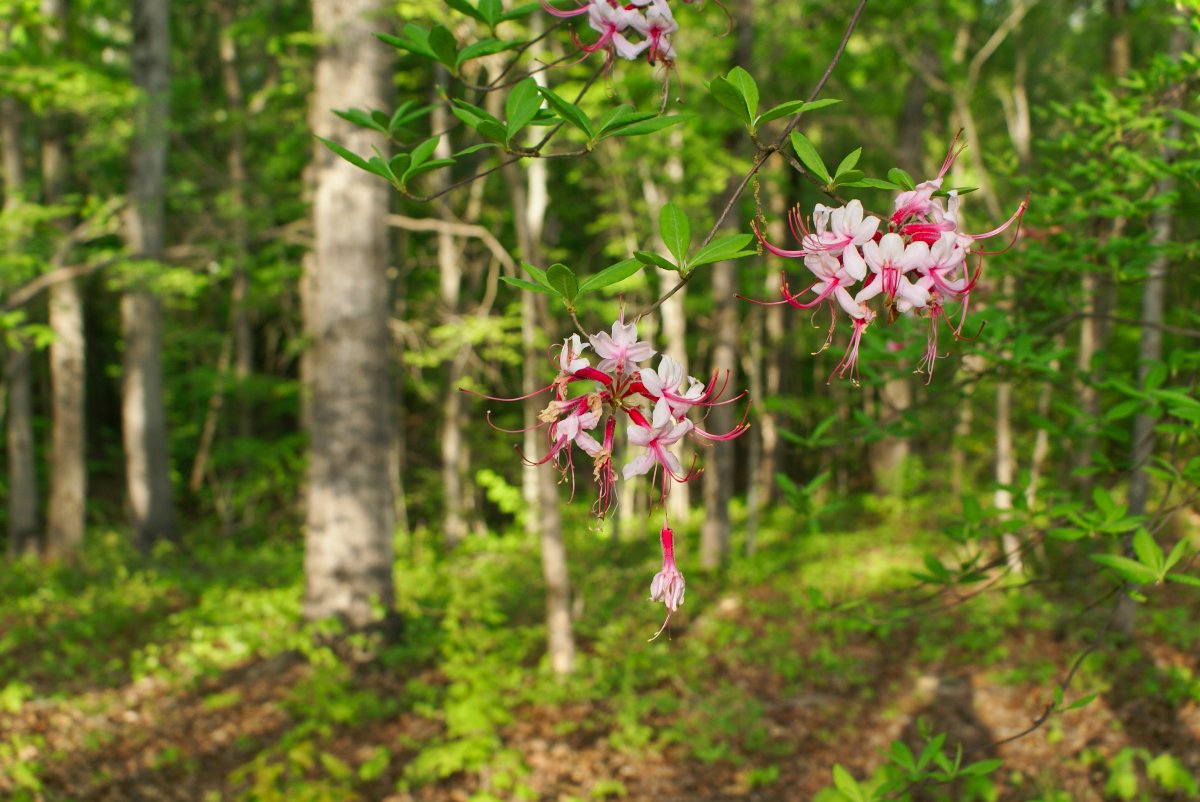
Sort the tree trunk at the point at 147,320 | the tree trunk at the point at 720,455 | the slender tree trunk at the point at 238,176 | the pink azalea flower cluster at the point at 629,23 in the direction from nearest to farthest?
1. the pink azalea flower cluster at the point at 629,23
2. the tree trunk at the point at 720,455
3. the tree trunk at the point at 147,320
4. the slender tree trunk at the point at 238,176

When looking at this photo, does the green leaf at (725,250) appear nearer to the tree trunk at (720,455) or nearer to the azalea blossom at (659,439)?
the azalea blossom at (659,439)

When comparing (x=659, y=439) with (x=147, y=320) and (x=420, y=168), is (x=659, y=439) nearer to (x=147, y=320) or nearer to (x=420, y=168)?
(x=420, y=168)

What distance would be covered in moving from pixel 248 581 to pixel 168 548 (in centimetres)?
224

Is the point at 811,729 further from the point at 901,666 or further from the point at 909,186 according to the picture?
the point at 909,186

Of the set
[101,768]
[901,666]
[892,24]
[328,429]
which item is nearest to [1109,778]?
[901,666]

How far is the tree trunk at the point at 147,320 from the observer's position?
921cm

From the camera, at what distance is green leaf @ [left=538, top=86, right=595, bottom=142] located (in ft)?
3.03

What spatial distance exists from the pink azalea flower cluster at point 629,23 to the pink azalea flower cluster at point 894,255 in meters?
0.33

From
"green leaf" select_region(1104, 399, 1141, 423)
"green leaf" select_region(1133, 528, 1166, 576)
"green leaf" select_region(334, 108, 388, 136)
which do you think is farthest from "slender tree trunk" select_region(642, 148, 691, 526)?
"green leaf" select_region(334, 108, 388, 136)

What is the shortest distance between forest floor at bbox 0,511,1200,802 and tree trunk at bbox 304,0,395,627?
473 millimetres

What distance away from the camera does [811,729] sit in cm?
502

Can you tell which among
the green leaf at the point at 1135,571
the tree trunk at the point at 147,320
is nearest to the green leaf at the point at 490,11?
the green leaf at the point at 1135,571

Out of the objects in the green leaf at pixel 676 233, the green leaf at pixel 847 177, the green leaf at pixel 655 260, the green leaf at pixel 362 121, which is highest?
the green leaf at pixel 362 121

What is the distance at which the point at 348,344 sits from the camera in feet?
17.4
